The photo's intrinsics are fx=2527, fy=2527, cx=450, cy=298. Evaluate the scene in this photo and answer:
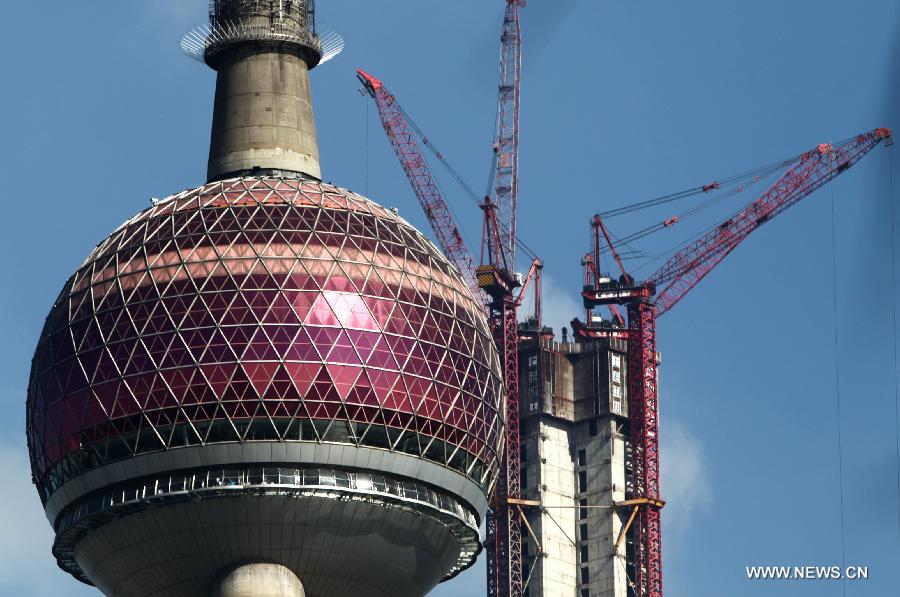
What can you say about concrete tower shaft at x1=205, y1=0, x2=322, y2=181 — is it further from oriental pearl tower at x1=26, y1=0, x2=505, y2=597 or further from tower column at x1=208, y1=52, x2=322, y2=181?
oriental pearl tower at x1=26, y1=0, x2=505, y2=597

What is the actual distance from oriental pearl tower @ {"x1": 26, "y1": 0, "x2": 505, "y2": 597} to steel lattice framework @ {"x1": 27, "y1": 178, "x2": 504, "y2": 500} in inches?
4.5

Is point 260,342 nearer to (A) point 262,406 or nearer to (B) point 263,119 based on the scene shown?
(A) point 262,406

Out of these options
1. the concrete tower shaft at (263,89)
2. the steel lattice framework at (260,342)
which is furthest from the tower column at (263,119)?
the steel lattice framework at (260,342)

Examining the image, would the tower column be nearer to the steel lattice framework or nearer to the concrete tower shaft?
the concrete tower shaft

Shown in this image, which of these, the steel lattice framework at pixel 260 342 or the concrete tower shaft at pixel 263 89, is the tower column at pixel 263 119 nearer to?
the concrete tower shaft at pixel 263 89

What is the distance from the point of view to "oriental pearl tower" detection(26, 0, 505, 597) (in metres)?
129

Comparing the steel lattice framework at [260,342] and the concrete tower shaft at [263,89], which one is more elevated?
the concrete tower shaft at [263,89]

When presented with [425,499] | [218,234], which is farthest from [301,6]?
[425,499]

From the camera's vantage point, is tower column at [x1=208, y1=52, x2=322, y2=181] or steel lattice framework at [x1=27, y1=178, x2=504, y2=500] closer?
steel lattice framework at [x1=27, y1=178, x2=504, y2=500]

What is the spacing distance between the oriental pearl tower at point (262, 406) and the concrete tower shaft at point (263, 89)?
17.5ft

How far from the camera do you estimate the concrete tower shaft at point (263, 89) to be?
477 feet

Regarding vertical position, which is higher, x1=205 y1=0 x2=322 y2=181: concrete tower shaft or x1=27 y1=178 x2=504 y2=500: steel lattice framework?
x1=205 y1=0 x2=322 y2=181: concrete tower shaft

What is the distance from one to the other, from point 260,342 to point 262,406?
3.51m

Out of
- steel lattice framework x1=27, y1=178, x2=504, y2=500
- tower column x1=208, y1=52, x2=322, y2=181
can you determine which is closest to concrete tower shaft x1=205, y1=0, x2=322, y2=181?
tower column x1=208, y1=52, x2=322, y2=181
